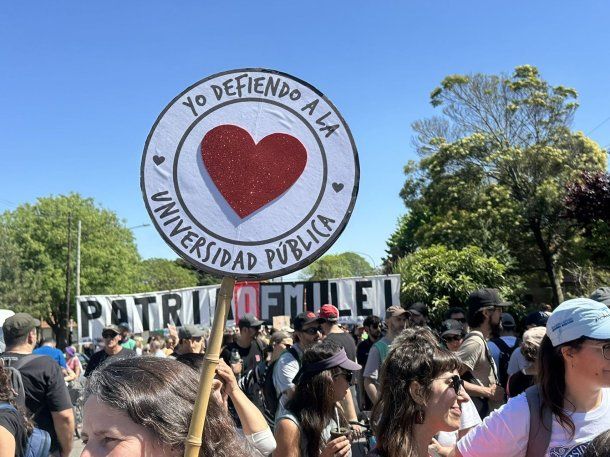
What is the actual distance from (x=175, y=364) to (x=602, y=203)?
50.2ft

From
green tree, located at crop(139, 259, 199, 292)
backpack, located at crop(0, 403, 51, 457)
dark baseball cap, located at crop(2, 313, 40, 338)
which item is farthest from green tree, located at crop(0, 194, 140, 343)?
backpack, located at crop(0, 403, 51, 457)

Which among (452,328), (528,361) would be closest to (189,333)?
(452,328)

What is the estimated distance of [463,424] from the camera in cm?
328

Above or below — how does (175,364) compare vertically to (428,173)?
below

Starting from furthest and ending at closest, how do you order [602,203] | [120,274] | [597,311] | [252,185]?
[120,274]
[602,203]
[597,311]
[252,185]

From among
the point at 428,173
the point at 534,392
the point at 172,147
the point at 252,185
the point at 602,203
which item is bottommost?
the point at 534,392

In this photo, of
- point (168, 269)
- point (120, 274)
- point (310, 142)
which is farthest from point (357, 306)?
point (168, 269)

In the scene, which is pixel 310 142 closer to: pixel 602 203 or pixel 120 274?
pixel 602 203

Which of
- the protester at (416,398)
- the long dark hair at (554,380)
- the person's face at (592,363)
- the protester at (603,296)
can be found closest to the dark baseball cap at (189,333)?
the protester at (416,398)

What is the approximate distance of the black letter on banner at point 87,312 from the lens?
1149cm

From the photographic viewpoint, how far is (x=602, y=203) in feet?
49.2

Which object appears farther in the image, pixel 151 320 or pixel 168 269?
pixel 168 269

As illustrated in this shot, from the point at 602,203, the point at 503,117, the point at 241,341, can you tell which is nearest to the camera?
the point at 241,341

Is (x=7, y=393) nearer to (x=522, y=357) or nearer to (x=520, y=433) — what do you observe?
(x=520, y=433)
